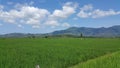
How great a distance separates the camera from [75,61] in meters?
20.3

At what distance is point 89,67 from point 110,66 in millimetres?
1036

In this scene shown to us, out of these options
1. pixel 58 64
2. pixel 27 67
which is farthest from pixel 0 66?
pixel 58 64

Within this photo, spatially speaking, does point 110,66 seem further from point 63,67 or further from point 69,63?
point 69,63

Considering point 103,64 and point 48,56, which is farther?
point 48,56

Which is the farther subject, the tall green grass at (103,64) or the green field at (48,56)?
the green field at (48,56)

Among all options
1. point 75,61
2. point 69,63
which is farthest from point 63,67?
point 75,61

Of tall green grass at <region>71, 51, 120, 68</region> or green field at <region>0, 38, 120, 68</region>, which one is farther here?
green field at <region>0, 38, 120, 68</region>

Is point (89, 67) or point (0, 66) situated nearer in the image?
point (89, 67)

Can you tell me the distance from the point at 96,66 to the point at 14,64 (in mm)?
4781

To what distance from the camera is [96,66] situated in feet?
44.7

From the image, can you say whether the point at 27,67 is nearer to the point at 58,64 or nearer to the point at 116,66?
the point at 58,64

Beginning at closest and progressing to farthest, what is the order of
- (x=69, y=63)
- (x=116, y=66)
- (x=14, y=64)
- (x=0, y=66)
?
(x=116, y=66)
(x=0, y=66)
(x=14, y=64)
(x=69, y=63)

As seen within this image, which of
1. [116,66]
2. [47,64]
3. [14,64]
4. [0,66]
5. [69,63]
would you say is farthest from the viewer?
[69,63]

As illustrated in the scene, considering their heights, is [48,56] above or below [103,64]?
below
